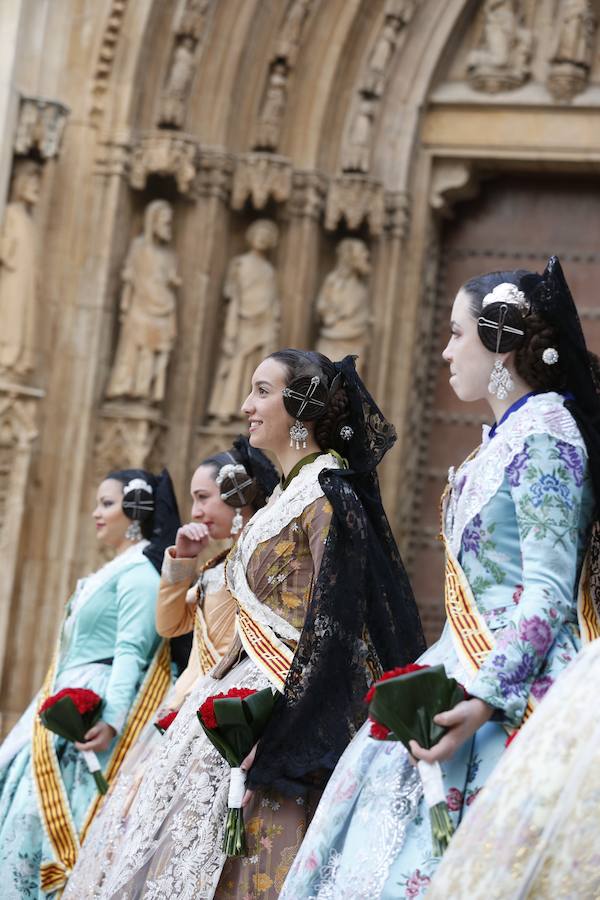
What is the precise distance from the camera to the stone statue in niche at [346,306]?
393 inches

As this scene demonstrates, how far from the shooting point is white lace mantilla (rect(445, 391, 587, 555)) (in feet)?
10.5

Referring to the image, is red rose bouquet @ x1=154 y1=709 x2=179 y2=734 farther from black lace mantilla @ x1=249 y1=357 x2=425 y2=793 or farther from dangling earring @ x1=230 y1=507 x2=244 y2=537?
black lace mantilla @ x1=249 y1=357 x2=425 y2=793

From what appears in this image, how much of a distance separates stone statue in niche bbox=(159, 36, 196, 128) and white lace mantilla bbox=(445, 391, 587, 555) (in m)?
6.94

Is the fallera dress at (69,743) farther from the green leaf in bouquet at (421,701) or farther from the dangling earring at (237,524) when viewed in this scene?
the green leaf in bouquet at (421,701)

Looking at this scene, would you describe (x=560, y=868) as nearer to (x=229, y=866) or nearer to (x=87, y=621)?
(x=229, y=866)

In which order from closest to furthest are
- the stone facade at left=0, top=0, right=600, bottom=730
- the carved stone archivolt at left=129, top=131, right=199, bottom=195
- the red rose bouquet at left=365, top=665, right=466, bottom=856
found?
the red rose bouquet at left=365, top=665, right=466, bottom=856
the stone facade at left=0, top=0, right=600, bottom=730
the carved stone archivolt at left=129, top=131, right=199, bottom=195

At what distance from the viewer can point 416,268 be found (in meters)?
10.3

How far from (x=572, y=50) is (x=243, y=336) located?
2.71 m

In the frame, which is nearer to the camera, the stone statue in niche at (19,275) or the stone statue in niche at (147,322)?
the stone statue in niche at (19,275)

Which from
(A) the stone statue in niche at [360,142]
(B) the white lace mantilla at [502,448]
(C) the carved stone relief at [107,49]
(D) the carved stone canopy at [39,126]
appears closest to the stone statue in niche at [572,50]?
(A) the stone statue in niche at [360,142]

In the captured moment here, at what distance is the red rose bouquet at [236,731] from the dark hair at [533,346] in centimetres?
102

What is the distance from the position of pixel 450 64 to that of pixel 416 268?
1387 mm

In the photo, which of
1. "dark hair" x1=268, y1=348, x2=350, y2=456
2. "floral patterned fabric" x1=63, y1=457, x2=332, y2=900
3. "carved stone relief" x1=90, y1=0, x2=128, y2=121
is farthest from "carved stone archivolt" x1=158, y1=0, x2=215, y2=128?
"floral patterned fabric" x1=63, y1=457, x2=332, y2=900

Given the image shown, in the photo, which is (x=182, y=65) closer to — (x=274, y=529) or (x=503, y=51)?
(x=503, y=51)
